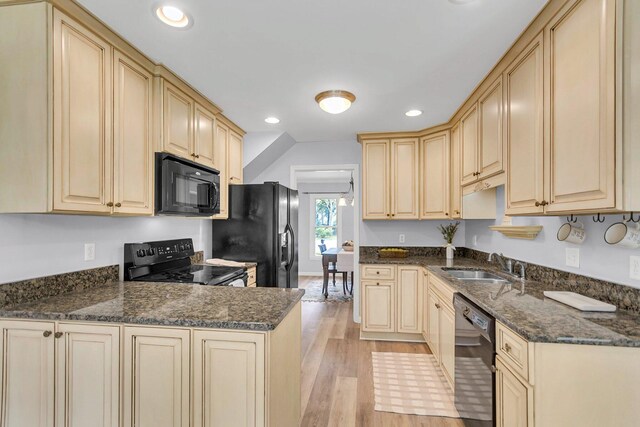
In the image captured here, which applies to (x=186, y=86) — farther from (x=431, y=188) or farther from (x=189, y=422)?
(x=431, y=188)

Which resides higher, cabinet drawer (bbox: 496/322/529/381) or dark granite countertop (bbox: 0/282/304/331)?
dark granite countertop (bbox: 0/282/304/331)

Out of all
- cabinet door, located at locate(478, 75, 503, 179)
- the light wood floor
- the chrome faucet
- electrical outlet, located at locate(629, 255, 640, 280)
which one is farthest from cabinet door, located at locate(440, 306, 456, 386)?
cabinet door, located at locate(478, 75, 503, 179)

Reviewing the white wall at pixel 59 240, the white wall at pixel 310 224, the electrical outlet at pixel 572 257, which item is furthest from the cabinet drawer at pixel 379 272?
the white wall at pixel 310 224

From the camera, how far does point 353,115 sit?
318cm

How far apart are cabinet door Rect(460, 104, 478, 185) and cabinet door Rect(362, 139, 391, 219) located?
35.7 inches

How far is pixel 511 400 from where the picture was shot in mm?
1416

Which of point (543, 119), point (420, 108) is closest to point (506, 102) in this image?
point (543, 119)

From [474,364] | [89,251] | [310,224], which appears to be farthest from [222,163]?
[310,224]

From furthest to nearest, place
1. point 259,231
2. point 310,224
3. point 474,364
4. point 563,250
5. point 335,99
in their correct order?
point 310,224 < point 259,231 < point 335,99 < point 563,250 < point 474,364

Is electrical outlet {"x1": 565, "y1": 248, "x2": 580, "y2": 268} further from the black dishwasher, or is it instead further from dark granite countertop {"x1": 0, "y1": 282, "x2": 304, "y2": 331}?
dark granite countertop {"x1": 0, "y1": 282, "x2": 304, "y2": 331}

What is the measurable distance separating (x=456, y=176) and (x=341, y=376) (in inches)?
91.2

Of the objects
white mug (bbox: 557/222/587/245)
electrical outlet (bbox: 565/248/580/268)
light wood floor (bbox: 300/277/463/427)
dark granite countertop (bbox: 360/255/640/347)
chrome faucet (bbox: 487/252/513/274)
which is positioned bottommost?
light wood floor (bbox: 300/277/463/427)

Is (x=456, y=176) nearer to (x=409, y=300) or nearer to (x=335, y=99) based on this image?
(x=409, y=300)

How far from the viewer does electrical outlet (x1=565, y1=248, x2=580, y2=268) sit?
1.86 m
